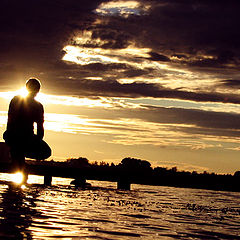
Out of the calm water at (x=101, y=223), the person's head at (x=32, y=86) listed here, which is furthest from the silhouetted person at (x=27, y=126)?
the calm water at (x=101, y=223)

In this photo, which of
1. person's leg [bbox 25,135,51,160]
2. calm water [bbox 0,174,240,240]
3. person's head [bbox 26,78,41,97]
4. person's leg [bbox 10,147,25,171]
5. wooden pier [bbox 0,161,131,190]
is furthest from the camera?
wooden pier [bbox 0,161,131,190]

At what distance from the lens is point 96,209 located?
28.3 feet

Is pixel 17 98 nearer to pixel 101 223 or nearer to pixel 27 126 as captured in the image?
pixel 27 126

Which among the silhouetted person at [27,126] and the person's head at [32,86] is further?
the person's head at [32,86]

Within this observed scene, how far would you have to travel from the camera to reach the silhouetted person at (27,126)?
10.5m

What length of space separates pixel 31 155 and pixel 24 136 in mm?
484

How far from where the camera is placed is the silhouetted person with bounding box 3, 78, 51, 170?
34.5ft

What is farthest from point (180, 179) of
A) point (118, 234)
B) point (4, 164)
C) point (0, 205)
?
point (118, 234)

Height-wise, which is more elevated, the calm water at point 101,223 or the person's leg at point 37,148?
the person's leg at point 37,148

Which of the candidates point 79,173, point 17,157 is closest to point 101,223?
point 17,157

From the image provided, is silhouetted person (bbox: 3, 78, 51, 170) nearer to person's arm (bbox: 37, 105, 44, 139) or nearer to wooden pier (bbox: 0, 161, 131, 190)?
person's arm (bbox: 37, 105, 44, 139)

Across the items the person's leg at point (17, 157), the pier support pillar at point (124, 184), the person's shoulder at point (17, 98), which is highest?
the person's shoulder at point (17, 98)

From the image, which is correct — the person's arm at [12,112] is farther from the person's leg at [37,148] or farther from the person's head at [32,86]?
the person's leg at [37,148]

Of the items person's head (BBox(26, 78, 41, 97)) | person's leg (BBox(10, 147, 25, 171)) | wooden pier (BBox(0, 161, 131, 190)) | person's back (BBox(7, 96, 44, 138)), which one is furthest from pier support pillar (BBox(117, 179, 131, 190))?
person's head (BBox(26, 78, 41, 97))
